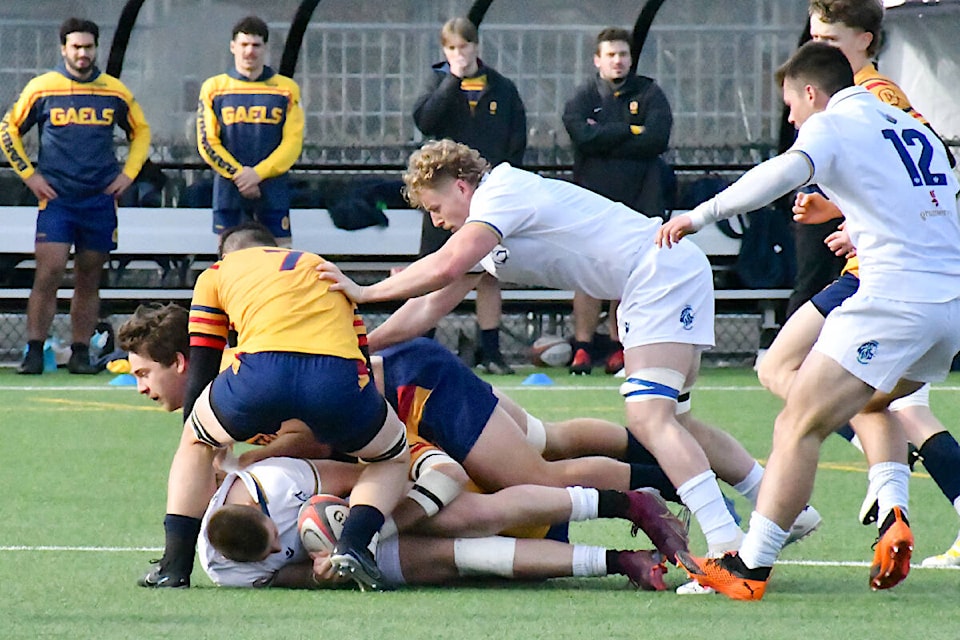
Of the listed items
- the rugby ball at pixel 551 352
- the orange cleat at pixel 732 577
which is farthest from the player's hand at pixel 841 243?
the rugby ball at pixel 551 352

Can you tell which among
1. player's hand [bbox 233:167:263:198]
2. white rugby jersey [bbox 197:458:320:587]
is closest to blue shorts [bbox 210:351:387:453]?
white rugby jersey [bbox 197:458:320:587]

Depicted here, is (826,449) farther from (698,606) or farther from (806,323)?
(698,606)

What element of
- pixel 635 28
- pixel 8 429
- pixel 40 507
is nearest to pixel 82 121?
pixel 8 429

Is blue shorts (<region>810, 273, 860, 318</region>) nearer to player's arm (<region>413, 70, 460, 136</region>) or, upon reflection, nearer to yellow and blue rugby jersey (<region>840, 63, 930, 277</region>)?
yellow and blue rugby jersey (<region>840, 63, 930, 277</region>)

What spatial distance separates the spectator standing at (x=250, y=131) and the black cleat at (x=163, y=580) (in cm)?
670

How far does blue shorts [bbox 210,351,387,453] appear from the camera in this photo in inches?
197

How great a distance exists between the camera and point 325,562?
502cm

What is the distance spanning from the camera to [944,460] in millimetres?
5703

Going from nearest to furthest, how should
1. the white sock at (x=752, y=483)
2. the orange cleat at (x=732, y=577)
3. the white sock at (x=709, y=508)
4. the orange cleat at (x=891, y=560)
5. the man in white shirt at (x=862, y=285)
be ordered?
the man in white shirt at (x=862, y=285), the orange cleat at (x=732, y=577), the orange cleat at (x=891, y=560), the white sock at (x=709, y=508), the white sock at (x=752, y=483)

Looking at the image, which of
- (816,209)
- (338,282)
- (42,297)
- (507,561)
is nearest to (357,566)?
(507,561)

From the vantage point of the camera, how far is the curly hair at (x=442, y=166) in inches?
224

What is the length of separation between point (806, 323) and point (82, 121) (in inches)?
283

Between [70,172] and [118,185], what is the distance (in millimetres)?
325

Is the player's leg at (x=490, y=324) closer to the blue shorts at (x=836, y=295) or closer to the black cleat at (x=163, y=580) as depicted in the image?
the blue shorts at (x=836, y=295)
